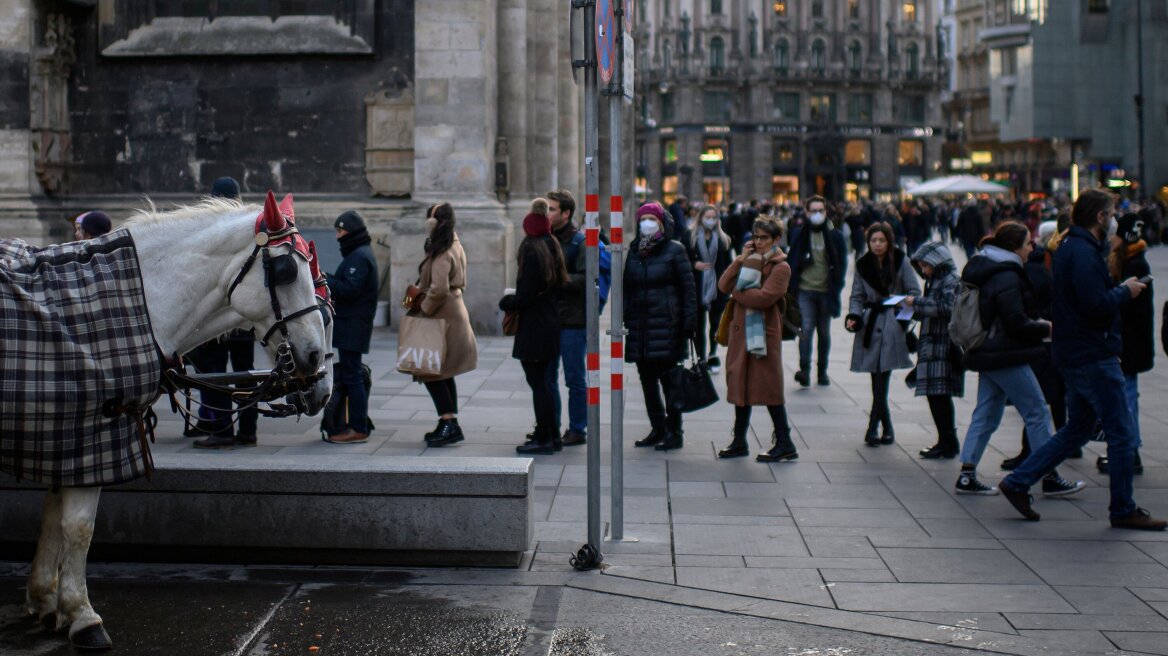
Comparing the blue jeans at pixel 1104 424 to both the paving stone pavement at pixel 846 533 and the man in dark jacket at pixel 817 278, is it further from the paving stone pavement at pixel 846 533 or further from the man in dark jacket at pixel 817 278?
the man in dark jacket at pixel 817 278

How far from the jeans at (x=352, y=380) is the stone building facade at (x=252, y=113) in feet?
24.9

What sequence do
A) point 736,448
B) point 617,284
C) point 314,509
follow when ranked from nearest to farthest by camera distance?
Answer: point 314,509 → point 617,284 → point 736,448

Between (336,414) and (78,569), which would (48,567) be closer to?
(78,569)

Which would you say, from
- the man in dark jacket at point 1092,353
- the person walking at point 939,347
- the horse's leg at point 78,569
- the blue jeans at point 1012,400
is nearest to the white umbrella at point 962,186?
the person walking at point 939,347

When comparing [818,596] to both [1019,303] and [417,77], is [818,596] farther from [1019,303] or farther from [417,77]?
[417,77]

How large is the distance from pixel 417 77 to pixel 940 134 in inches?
3108

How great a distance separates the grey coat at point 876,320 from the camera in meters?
10.8

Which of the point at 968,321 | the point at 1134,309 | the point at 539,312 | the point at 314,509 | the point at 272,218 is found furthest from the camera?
the point at 539,312

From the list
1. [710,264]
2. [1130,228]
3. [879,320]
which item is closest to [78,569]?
[1130,228]

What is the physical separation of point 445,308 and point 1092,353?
4.81 metres

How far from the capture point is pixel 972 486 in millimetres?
8875

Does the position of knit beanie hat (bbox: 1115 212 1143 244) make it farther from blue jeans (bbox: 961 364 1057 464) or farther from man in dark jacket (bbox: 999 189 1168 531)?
blue jeans (bbox: 961 364 1057 464)

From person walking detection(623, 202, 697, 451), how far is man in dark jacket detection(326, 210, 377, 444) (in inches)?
76.3

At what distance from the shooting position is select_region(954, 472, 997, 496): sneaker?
8.88m
